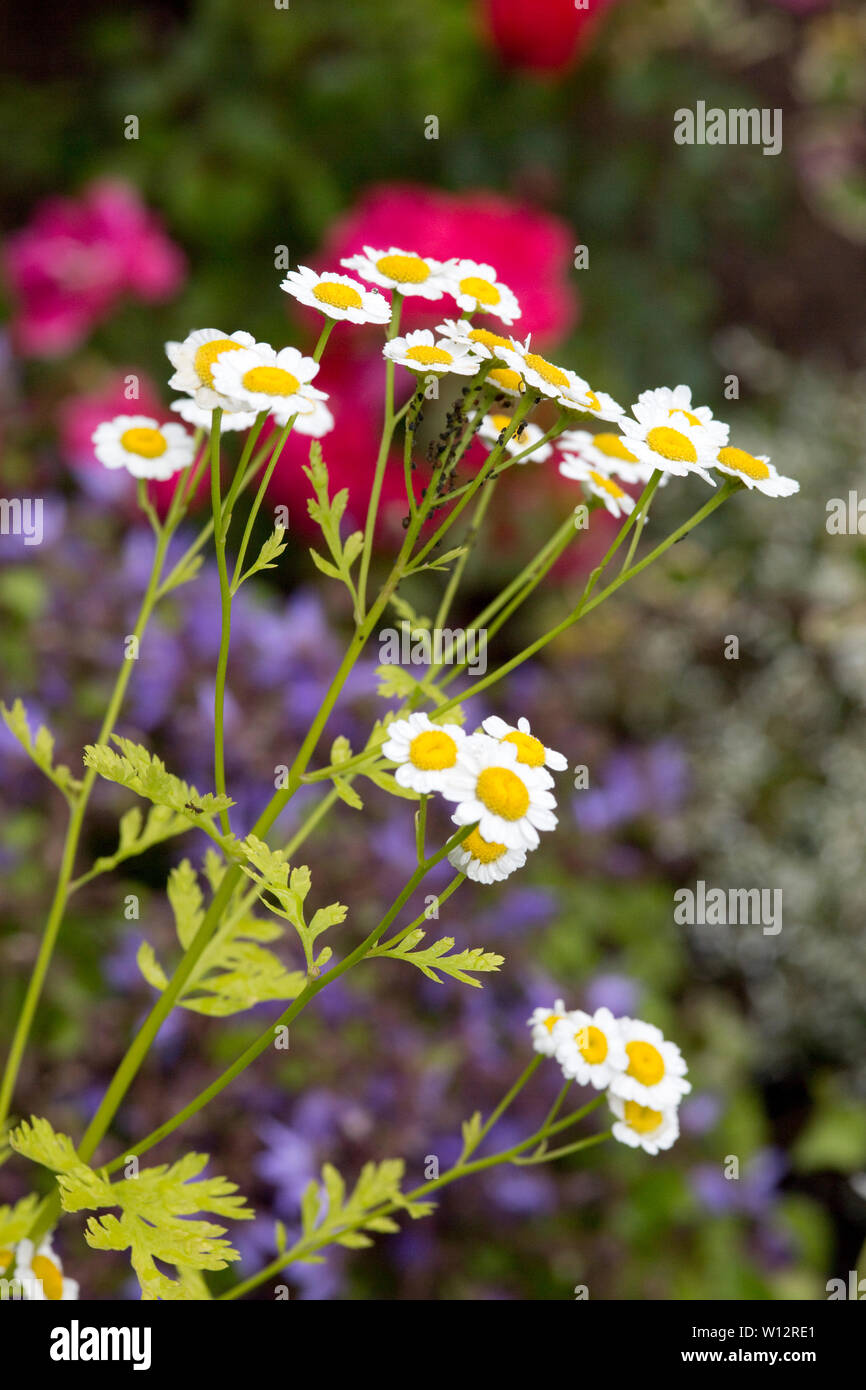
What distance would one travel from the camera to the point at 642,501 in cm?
45

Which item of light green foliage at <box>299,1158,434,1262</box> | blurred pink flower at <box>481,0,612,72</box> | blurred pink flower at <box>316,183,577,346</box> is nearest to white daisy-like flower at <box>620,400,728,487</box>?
light green foliage at <box>299,1158,434,1262</box>

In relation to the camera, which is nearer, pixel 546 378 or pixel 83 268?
pixel 546 378

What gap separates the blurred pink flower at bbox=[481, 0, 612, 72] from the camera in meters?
1.91

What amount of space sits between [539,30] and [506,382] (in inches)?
67.3

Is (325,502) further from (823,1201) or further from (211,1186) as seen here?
(823,1201)

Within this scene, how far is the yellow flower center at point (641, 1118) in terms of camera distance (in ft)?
1.76

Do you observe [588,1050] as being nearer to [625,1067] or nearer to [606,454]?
[625,1067]

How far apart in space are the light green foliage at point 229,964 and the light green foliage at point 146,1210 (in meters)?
0.07

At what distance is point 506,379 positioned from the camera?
0.49 metres

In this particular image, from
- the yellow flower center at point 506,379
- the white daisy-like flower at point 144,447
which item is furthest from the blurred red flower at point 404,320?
the yellow flower center at point 506,379

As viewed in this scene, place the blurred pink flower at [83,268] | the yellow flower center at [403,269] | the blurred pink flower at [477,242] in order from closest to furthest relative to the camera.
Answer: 1. the yellow flower center at [403,269]
2. the blurred pink flower at [477,242]
3. the blurred pink flower at [83,268]

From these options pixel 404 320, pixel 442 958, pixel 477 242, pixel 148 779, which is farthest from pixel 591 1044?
pixel 477 242

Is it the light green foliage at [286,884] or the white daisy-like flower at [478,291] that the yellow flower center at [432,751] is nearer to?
the light green foliage at [286,884]
